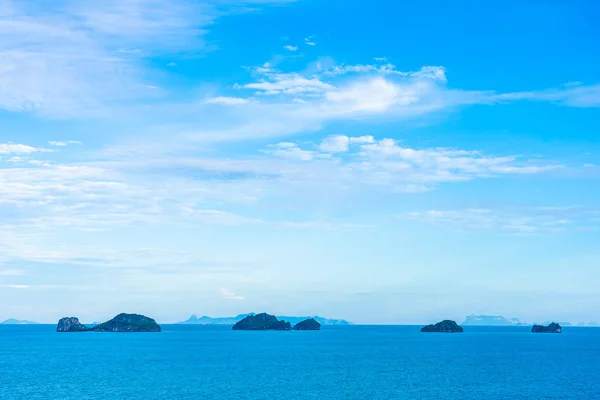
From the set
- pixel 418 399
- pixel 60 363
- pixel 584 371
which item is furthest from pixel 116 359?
pixel 584 371

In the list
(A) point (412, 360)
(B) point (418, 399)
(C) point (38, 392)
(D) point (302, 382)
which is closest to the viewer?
(B) point (418, 399)

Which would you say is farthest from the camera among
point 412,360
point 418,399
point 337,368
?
point 412,360

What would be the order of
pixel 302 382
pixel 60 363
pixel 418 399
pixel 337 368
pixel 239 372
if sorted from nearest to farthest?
pixel 418 399 → pixel 302 382 → pixel 239 372 → pixel 337 368 → pixel 60 363

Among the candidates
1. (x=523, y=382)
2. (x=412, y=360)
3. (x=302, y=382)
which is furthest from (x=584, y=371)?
(x=302, y=382)

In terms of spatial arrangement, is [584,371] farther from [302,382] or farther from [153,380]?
[153,380]

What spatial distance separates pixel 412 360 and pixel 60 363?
10126cm

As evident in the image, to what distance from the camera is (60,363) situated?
178375 millimetres

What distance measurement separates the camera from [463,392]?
Answer: 118 m

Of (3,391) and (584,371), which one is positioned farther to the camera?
(584,371)

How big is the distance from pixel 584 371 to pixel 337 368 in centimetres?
6131

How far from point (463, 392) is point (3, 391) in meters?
85.1

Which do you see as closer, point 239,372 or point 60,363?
point 239,372

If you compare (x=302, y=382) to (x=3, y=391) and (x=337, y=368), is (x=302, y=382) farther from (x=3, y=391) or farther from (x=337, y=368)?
(x=3, y=391)

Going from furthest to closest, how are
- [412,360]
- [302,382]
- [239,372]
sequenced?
1. [412,360]
2. [239,372]
3. [302,382]
